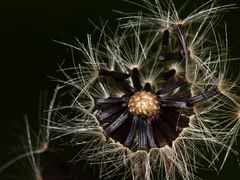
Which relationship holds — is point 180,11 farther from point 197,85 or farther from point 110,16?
point 197,85

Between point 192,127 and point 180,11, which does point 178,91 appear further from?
point 180,11

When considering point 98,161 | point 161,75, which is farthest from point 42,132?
point 161,75

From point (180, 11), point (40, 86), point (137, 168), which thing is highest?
point (180, 11)

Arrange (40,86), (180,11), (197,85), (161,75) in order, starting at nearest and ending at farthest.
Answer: (197,85), (161,75), (180,11), (40,86)

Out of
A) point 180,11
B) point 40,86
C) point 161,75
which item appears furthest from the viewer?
point 40,86

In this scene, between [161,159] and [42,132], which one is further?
[42,132]

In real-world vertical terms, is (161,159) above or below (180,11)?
below
